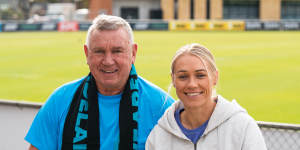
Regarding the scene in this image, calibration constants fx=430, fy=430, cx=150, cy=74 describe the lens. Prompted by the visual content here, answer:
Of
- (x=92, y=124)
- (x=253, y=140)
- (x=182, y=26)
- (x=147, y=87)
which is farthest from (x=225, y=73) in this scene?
(x=182, y=26)

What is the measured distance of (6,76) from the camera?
47.5 feet

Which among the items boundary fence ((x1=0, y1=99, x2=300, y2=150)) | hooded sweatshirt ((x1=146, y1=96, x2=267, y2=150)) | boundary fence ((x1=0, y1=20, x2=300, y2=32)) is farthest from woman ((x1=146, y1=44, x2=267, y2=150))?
boundary fence ((x1=0, y1=20, x2=300, y2=32))

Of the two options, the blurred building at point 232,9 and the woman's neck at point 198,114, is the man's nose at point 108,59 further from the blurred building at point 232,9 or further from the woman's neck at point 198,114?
the blurred building at point 232,9

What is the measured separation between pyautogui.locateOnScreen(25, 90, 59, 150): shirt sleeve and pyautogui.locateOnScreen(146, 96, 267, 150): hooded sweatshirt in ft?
2.63

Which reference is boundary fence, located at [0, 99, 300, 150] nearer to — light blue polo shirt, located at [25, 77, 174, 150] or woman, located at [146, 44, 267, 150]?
light blue polo shirt, located at [25, 77, 174, 150]

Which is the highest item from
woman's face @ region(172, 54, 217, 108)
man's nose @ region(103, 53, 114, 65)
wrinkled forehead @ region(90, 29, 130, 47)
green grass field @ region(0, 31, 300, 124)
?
wrinkled forehead @ region(90, 29, 130, 47)

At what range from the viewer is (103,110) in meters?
3.20

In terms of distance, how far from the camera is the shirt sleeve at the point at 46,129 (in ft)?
10.4

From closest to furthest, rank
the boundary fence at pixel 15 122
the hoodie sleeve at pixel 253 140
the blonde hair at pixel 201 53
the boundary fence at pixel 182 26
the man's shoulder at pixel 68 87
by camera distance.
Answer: the hoodie sleeve at pixel 253 140 < the blonde hair at pixel 201 53 < the man's shoulder at pixel 68 87 < the boundary fence at pixel 15 122 < the boundary fence at pixel 182 26

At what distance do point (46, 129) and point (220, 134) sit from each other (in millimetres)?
1316

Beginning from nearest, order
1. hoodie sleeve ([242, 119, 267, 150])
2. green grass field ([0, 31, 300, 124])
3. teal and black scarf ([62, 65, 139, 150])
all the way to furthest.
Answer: hoodie sleeve ([242, 119, 267, 150])
teal and black scarf ([62, 65, 139, 150])
green grass field ([0, 31, 300, 124])

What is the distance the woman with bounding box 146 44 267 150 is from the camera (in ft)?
8.63

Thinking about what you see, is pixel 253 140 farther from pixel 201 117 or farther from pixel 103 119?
pixel 103 119

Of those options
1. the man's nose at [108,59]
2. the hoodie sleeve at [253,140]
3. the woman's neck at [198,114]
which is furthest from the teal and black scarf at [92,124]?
the hoodie sleeve at [253,140]
